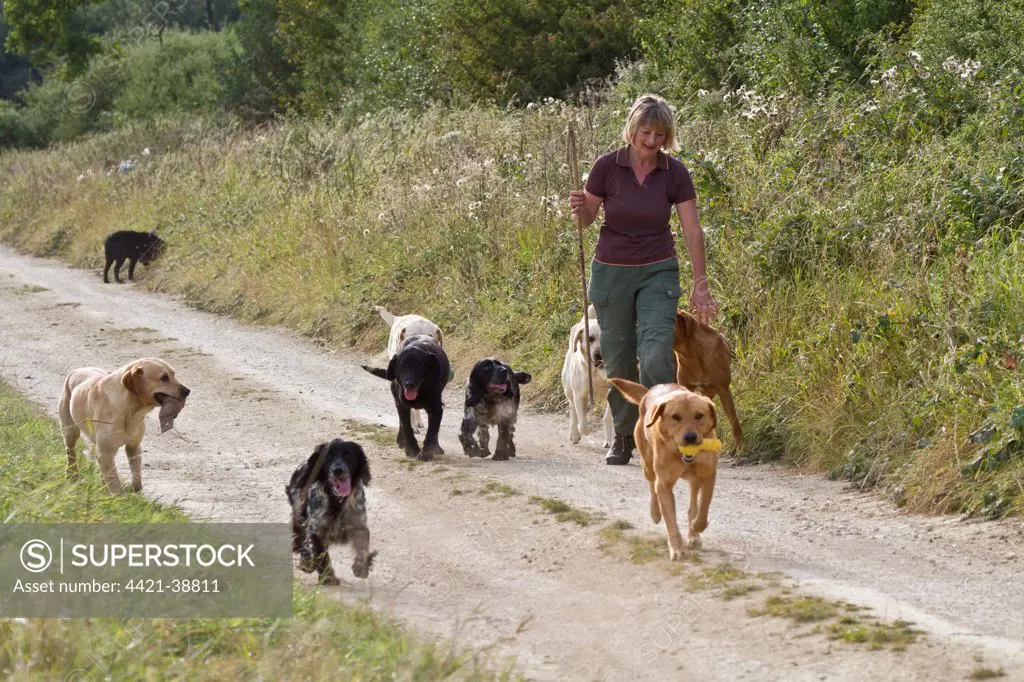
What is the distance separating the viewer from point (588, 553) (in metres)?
6.66

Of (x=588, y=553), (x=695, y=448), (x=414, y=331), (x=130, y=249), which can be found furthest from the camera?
(x=130, y=249)

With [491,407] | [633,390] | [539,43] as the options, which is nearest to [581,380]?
[491,407]

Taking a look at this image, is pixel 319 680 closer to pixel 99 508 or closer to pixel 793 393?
pixel 99 508

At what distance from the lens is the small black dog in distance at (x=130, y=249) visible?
19953 millimetres

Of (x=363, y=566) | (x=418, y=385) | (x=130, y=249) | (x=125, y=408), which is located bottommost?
(x=363, y=566)

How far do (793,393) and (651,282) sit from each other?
1.62 metres

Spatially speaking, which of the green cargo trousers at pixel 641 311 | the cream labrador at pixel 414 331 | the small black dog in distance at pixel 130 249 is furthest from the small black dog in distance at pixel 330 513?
the small black dog in distance at pixel 130 249

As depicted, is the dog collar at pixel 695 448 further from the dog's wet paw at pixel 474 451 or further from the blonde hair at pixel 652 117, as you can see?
the dog's wet paw at pixel 474 451

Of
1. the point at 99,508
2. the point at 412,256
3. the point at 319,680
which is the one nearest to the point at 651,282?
the point at 99,508

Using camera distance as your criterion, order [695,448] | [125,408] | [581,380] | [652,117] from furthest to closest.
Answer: [581,380] → [125,408] → [652,117] → [695,448]

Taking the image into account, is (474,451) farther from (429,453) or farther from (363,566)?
(363,566)

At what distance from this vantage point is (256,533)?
7039 millimetres

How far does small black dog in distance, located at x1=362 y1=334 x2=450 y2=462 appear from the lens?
8961 millimetres

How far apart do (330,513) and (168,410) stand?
1.98 meters
